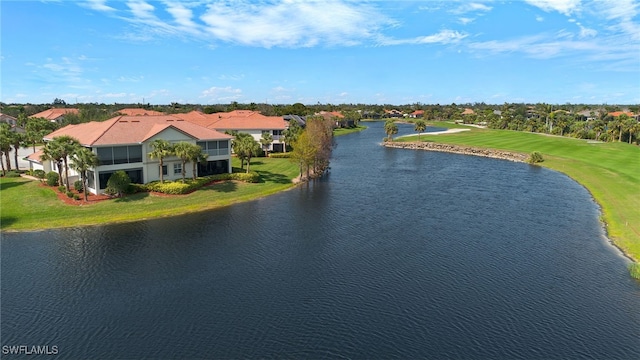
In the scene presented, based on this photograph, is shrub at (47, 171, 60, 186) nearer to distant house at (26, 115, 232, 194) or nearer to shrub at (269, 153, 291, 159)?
distant house at (26, 115, 232, 194)

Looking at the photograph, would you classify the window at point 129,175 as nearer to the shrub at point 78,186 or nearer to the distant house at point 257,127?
the shrub at point 78,186

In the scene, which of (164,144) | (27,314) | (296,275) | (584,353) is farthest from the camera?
(164,144)

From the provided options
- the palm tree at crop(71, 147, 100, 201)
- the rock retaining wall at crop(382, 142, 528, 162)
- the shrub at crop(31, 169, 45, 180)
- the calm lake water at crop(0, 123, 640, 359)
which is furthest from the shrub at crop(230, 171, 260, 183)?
the rock retaining wall at crop(382, 142, 528, 162)

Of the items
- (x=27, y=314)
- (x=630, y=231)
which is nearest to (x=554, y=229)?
(x=630, y=231)

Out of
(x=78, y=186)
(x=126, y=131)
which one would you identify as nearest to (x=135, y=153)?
(x=126, y=131)

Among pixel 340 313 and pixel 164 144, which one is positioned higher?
pixel 164 144

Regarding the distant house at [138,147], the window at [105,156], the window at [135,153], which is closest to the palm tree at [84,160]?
the distant house at [138,147]

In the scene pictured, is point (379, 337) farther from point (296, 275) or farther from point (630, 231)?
point (630, 231)
